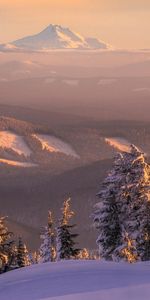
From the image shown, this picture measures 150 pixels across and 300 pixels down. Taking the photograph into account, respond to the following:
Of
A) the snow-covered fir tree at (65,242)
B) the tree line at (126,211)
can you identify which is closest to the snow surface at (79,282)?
the tree line at (126,211)

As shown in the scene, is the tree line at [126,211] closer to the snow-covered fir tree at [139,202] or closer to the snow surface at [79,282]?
the snow-covered fir tree at [139,202]

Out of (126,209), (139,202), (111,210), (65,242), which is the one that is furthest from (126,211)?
(65,242)

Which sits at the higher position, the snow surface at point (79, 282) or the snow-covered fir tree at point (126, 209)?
the snow-covered fir tree at point (126, 209)

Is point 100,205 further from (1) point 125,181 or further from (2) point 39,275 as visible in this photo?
(2) point 39,275

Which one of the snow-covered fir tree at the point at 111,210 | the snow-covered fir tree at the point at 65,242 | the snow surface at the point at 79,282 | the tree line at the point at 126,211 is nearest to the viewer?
the snow surface at the point at 79,282

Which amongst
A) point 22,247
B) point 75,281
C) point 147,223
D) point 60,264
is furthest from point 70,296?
point 22,247

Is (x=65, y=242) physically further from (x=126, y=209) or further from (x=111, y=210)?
(x=126, y=209)

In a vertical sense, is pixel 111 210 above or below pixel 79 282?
above
